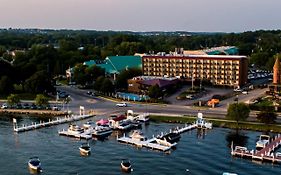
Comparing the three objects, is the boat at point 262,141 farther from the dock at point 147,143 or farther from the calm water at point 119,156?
the dock at point 147,143

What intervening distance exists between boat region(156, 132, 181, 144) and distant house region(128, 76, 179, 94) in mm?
24785

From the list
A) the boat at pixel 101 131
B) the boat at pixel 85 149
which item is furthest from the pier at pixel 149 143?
the boat at pixel 85 149

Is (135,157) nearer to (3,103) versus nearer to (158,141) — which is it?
(158,141)

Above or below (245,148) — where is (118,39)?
above

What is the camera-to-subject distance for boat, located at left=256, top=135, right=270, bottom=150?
1700 inches

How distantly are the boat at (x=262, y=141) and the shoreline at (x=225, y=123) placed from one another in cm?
351

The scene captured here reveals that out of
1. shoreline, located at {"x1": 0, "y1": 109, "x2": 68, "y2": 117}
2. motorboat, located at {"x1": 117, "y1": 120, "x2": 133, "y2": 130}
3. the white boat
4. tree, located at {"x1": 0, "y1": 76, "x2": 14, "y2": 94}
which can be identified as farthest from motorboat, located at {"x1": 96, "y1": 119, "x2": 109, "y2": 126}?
tree, located at {"x1": 0, "y1": 76, "x2": 14, "y2": 94}

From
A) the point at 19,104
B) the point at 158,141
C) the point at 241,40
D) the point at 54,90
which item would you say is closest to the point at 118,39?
the point at 241,40

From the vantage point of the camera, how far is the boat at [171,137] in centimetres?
4503

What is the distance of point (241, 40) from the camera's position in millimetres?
161125

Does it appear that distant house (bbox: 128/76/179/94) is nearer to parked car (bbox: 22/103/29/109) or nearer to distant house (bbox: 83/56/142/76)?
distant house (bbox: 83/56/142/76)

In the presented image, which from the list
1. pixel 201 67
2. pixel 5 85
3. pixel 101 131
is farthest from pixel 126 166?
pixel 201 67

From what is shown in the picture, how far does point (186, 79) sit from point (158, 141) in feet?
122

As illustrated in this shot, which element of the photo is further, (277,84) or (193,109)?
(277,84)
